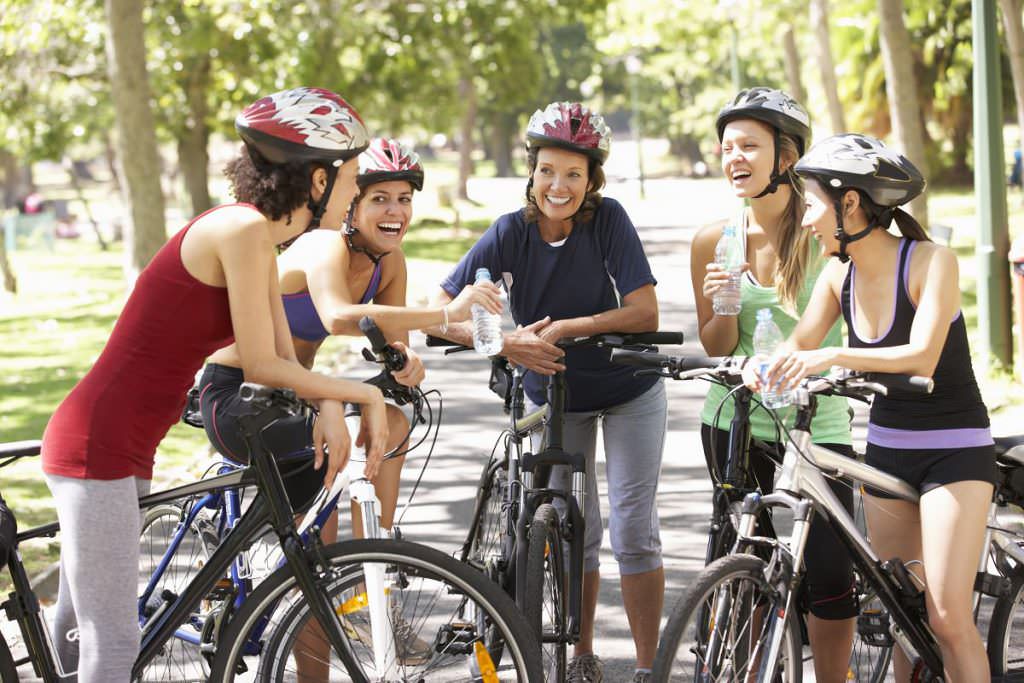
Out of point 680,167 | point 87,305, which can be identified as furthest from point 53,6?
point 680,167

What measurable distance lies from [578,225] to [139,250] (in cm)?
1340

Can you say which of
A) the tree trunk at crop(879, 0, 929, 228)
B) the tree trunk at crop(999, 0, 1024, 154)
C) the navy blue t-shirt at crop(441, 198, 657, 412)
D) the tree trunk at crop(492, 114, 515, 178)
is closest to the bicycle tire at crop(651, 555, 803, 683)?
the navy blue t-shirt at crop(441, 198, 657, 412)

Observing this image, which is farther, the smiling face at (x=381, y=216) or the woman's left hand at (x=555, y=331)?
the smiling face at (x=381, y=216)

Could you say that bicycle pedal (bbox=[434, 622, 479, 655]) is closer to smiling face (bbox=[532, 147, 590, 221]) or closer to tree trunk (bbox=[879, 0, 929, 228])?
smiling face (bbox=[532, 147, 590, 221])

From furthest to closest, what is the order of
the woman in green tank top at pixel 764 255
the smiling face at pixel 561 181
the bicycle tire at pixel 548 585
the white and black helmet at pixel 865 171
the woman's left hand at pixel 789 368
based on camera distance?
the smiling face at pixel 561 181
the woman in green tank top at pixel 764 255
the bicycle tire at pixel 548 585
the white and black helmet at pixel 865 171
the woman's left hand at pixel 789 368

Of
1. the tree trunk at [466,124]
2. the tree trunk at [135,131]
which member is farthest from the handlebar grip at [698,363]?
the tree trunk at [466,124]

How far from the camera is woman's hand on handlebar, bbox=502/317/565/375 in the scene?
4.43 metres

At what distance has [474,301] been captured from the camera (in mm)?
4172

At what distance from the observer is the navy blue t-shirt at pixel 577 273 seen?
472 cm

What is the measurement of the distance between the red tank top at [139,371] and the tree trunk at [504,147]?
218ft

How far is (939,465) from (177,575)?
2261mm

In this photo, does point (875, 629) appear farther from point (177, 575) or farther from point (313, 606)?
point (177, 575)

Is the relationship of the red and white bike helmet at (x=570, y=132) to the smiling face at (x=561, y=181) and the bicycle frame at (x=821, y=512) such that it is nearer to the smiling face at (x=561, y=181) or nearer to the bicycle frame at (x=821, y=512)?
the smiling face at (x=561, y=181)

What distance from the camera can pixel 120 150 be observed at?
56.6ft
